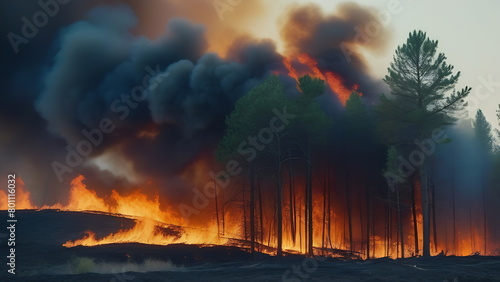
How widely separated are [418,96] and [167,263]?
817 inches

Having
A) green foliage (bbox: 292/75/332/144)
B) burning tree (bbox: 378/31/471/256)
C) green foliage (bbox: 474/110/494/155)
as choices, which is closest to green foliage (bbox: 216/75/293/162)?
green foliage (bbox: 292/75/332/144)

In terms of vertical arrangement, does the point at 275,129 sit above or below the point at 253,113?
below

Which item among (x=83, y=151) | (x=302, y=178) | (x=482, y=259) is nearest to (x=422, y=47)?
(x=482, y=259)

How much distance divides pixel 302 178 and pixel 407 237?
52.5 feet

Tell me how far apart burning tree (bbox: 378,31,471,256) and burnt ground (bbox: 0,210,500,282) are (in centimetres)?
996

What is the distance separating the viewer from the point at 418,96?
3341 centimetres

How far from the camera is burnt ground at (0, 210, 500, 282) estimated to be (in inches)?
769

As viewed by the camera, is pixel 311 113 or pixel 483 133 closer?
pixel 311 113

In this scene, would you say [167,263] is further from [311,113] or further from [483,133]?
[483,133]

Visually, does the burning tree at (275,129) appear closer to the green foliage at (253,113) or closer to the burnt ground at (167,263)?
the green foliage at (253,113)

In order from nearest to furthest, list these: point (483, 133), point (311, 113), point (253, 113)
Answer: point (253, 113) < point (311, 113) < point (483, 133)

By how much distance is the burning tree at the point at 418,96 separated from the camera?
32.4m

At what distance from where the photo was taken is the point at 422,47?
33.3m

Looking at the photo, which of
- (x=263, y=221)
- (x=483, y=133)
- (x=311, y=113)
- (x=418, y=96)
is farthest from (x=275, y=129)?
(x=483, y=133)
